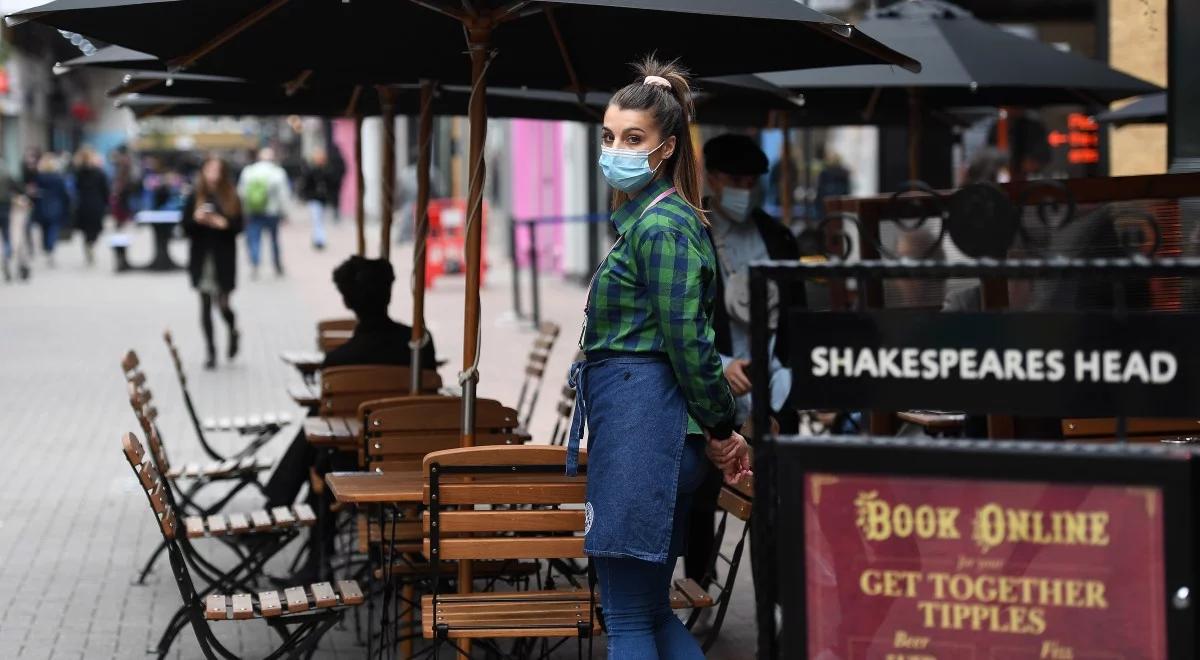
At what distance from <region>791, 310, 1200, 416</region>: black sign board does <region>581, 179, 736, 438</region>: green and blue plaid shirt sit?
0.89m

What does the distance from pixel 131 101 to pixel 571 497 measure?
538cm

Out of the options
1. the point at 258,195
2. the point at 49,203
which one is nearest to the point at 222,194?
the point at 258,195

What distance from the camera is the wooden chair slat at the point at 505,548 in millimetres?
4805

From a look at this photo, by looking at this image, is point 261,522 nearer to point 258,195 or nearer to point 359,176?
point 359,176

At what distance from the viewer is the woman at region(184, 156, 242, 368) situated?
1431cm

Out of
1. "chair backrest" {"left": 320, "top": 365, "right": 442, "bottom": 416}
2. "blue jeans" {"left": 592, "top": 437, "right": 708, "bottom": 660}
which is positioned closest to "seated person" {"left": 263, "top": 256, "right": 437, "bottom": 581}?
"chair backrest" {"left": 320, "top": 365, "right": 442, "bottom": 416}

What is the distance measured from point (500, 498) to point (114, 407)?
869 cm

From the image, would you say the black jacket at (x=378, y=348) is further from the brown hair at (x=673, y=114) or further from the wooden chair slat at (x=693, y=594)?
the brown hair at (x=673, y=114)

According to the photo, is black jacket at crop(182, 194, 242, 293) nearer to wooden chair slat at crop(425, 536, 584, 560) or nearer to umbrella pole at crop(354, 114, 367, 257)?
umbrella pole at crop(354, 114, 367, 257)

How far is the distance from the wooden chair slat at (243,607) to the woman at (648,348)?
1.46 meters

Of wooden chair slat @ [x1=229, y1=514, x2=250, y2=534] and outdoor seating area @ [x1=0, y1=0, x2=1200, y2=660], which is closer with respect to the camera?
outdoor seating area @ [x1=0, y1=0, x2=1200, y2=660]

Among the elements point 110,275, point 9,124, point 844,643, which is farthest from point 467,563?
point 9,124

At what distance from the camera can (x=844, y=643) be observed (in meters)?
3.22

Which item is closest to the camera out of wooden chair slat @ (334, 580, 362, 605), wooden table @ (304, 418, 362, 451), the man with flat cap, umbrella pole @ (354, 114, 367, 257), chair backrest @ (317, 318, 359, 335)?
wooden chair slat @ (334, 580, 362, 605)
